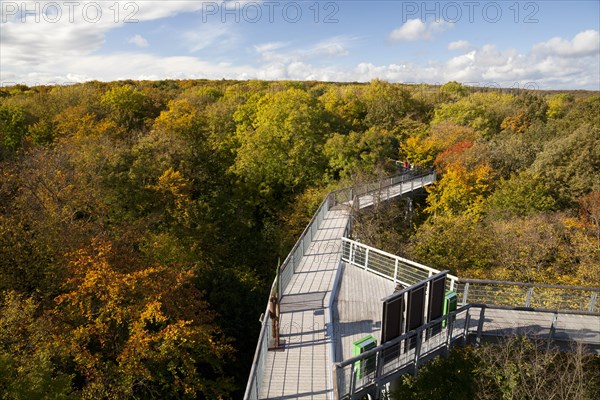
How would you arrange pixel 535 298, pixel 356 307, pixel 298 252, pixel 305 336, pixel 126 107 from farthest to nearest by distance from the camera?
pixel 126 107 < pixel 298 252 < pixel 535 298 < pixel 356 307 < pixel 305 336

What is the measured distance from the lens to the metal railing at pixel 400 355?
9445 millimetres

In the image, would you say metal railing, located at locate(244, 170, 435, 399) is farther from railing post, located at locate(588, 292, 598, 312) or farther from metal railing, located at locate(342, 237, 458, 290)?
railing post, located at locate(588, 292, 598, 312)

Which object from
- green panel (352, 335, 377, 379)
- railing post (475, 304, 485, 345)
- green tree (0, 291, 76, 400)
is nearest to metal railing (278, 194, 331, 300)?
green panel (352, 335, 377, 379)

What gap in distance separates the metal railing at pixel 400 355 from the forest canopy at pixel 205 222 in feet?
19.4

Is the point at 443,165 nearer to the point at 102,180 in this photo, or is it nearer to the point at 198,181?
the point at 198,181

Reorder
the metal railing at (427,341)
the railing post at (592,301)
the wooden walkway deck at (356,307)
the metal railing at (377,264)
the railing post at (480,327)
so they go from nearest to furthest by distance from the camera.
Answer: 1. the metal railing at (427,341)
2. the wooden walkway deck at (356,307)
3. the railing post at (480,327)
4. the railing post at (592,301)
5. the metal railing at (377,264)

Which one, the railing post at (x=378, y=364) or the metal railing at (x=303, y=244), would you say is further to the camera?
the railing post at (x=378, y=364)

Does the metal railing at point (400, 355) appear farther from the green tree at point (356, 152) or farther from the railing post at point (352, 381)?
the green tree at point (356, 152)

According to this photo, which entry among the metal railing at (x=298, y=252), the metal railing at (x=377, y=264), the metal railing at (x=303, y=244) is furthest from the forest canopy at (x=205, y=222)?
the metal railing at (x=377, y=264)

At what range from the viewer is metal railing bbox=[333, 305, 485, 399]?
945 cm

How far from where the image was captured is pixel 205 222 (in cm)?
2677

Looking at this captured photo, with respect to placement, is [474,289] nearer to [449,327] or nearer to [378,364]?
[449,327]

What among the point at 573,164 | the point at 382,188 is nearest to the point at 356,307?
the point at 382,188

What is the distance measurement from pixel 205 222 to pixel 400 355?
18589mm
